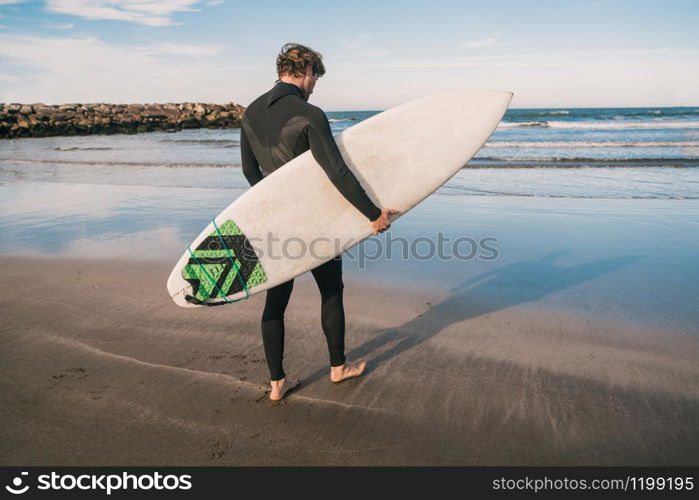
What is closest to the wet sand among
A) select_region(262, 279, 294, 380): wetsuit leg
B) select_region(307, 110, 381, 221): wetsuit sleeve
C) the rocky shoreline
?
select_region(262, 279, 294, 380): wetsuit leg

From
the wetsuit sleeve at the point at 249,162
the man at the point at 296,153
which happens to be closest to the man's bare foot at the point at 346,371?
the man at the point at 296,153

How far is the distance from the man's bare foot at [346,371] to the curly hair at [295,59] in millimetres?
1405

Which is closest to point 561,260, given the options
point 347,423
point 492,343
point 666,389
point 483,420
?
point 492,343

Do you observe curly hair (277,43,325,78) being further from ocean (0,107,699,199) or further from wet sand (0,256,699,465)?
ocean (0,107,699,199)

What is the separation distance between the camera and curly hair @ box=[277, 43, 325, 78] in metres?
2.17

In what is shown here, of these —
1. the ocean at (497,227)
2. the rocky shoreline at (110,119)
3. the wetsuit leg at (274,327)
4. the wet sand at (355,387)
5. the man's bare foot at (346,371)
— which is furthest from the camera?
the rocky shoreline at (110,119)

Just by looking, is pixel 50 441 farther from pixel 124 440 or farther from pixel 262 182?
pixel 262 182

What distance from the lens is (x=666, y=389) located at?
230cm

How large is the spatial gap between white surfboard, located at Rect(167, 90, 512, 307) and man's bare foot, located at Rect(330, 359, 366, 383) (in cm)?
52

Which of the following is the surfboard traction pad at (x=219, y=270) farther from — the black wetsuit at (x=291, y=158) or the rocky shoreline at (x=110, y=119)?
the rocky shoreline at (x=110, y=119)

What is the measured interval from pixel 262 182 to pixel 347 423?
3.99ft

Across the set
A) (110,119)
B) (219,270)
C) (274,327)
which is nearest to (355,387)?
(274,327)

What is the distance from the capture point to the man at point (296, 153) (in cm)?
211

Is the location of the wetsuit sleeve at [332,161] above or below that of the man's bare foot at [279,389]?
above
